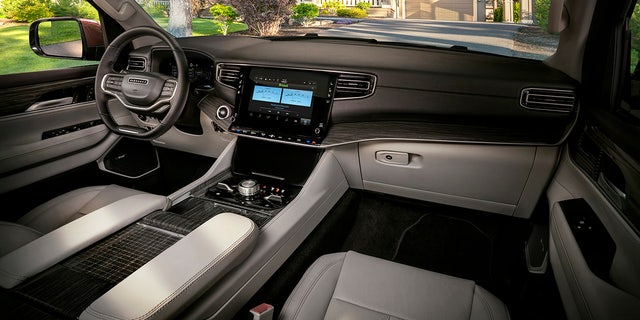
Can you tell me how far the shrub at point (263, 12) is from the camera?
12.5ft

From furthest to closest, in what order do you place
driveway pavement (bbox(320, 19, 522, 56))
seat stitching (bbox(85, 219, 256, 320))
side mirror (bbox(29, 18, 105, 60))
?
side mirror (bbox(29, 18, 105, 60)) < driveway pavement (bbox(320, 19, 522, 56)) < seat stitching (bbox(85, 219, 256, 320))

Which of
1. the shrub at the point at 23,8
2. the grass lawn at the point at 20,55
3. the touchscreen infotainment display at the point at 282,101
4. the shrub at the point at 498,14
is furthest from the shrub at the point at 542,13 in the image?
the shrub at the point at 23,8

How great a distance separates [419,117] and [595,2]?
2.56 feet

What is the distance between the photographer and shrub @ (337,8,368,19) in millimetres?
3604

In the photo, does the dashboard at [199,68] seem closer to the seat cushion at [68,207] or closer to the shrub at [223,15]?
the seat cushion at [68,207]

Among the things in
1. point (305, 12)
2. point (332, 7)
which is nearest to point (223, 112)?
point (305, 12)

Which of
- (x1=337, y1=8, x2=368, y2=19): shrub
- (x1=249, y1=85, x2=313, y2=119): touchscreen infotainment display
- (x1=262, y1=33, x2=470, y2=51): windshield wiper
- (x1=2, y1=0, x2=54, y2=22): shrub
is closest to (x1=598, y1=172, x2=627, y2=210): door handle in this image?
(x1=262, y1=33, x2=470, y2=51): windshield wiper

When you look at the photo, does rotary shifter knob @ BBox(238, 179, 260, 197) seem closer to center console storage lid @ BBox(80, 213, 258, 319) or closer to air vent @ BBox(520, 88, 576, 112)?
center console storage lid @ BBox(80, 213, 258, 319)

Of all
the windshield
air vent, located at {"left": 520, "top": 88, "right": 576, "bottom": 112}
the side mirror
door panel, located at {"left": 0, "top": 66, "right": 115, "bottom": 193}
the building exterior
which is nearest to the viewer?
air vent, located at {"left": 520, "top": 88, "right": 576, "bottom": 112}

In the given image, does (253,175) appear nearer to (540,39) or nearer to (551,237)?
(551,237)

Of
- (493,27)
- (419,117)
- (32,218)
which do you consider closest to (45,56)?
(32,218)

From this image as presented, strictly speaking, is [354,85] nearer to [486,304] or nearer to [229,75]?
[229,75]

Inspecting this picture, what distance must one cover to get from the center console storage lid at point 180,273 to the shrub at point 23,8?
338 cm

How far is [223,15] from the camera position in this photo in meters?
4.09
